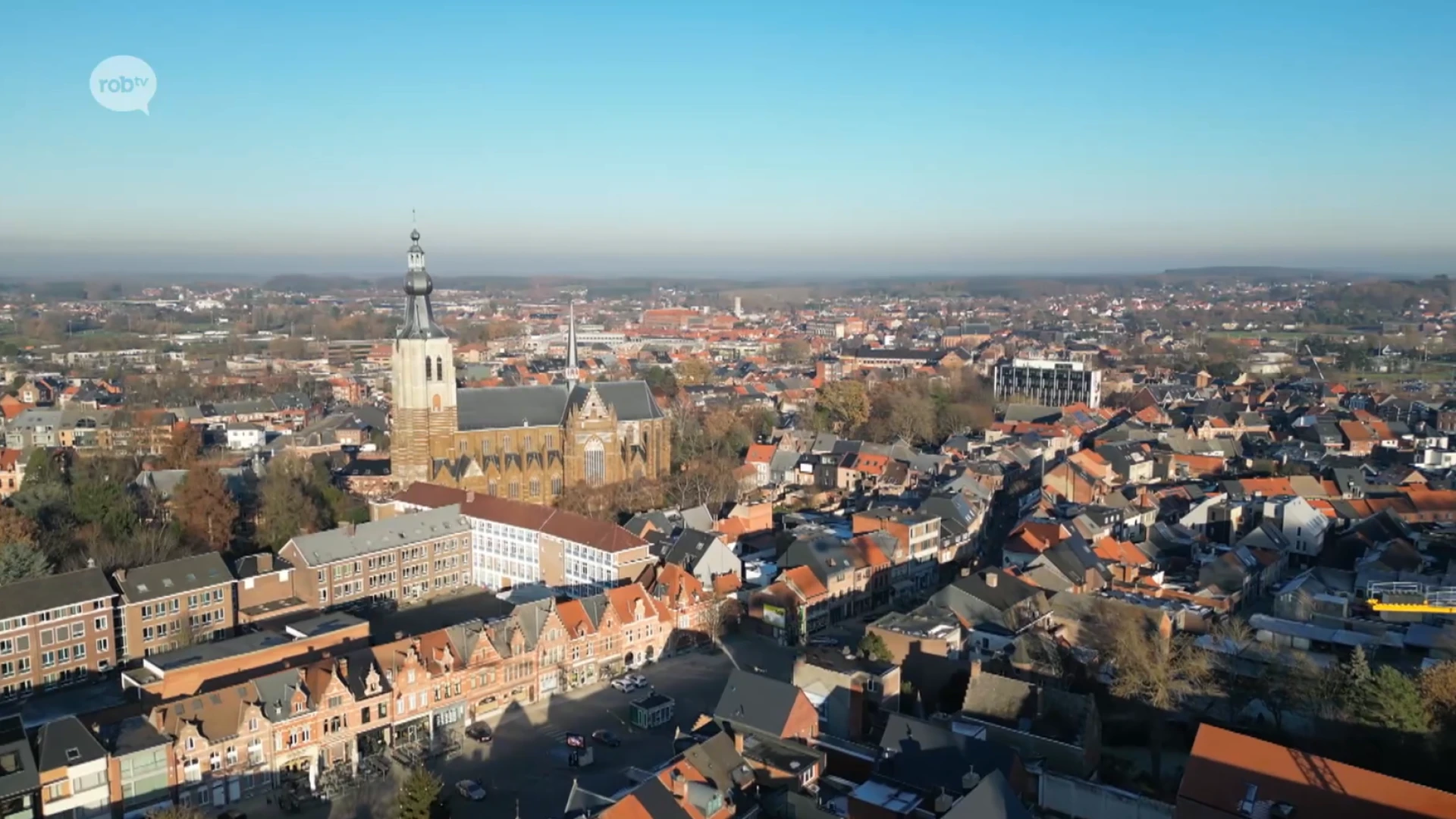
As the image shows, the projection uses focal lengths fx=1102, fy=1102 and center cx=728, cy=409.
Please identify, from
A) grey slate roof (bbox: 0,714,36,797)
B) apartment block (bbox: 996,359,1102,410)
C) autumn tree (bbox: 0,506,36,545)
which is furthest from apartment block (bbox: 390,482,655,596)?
apartment block (bbox: 996,359,1102,410)

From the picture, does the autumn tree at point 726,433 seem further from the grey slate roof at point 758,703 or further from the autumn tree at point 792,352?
the autumn tree at point 792,352

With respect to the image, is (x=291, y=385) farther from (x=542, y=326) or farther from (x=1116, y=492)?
(x=542, y=326)

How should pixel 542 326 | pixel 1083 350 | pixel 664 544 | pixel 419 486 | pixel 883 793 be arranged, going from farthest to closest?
pixel 542 326
pixel 1083 350
pixel 419 486
pixel 664 544
pixel 883 793

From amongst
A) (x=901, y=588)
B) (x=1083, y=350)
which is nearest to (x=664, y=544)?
(x=901, y=588)

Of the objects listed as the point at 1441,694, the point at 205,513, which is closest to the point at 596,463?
the point at 205,513

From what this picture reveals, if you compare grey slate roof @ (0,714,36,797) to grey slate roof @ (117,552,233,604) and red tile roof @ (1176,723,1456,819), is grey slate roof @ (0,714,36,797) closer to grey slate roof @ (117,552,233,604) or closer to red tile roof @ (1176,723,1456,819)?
grey slate roof @ (117,552,233,604)

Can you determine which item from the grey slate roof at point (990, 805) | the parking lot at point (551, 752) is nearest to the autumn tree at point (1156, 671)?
the grey slate roof at point (990, 805)
